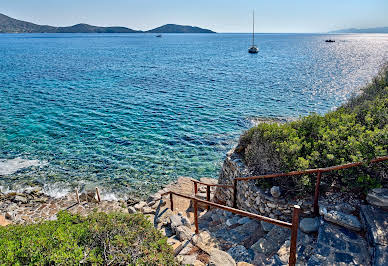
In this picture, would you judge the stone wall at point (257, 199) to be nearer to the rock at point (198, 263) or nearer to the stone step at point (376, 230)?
the stone step at point (376, 230)

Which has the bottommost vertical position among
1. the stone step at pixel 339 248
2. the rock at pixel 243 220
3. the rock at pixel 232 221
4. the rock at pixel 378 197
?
the rock at pixel 232 221

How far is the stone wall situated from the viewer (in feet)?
24.5

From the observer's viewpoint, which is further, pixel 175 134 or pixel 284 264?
pixel 175 134

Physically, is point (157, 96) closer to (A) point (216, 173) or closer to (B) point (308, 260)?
(A) point (216, 173)

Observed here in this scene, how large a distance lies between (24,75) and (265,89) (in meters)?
39.5

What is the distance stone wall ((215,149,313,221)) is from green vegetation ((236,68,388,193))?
36 centimetres

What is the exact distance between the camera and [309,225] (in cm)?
655

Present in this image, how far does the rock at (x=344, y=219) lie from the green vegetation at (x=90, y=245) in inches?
153

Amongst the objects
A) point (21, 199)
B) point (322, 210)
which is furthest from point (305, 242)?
point (21, 199)

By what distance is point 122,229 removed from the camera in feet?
18.4

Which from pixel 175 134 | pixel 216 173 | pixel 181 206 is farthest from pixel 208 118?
pixel 181 206

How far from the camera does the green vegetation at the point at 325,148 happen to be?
696 centimetres

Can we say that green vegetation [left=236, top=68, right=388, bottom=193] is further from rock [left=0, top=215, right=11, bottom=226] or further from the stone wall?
rock [left=0, top=215, right=11, bottom=226]

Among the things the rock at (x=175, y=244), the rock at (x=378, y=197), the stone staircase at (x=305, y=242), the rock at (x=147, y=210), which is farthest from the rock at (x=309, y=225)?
the rock at (x=147, y=210)
